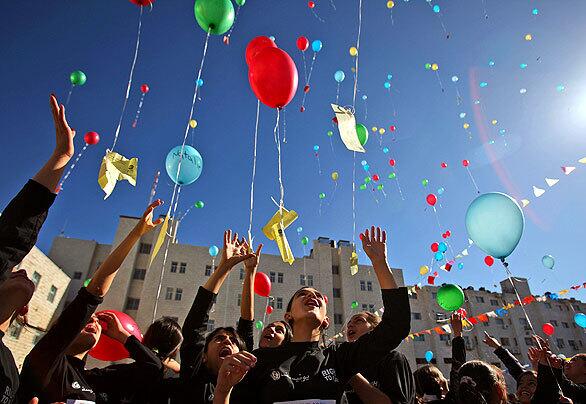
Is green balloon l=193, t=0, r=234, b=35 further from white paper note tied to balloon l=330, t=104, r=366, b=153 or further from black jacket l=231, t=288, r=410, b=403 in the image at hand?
black jacket l=231, t=288, r=410, b=403

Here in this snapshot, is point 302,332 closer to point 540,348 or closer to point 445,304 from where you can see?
point 540,348

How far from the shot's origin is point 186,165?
718cm

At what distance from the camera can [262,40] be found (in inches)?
219

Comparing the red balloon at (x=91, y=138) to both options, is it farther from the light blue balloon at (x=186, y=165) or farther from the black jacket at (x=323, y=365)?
the black jacket at (x=323, y=365)

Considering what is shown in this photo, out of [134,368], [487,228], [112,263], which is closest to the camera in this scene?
[112,263]

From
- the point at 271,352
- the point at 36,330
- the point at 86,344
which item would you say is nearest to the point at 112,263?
the point at 86,344

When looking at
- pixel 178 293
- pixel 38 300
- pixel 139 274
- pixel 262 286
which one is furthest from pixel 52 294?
pixel 262 286

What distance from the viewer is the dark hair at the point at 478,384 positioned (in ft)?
7.49

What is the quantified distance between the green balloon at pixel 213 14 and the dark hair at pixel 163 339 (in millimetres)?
4388

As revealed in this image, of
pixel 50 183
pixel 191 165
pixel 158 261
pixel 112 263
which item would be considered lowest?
pixel 112 263

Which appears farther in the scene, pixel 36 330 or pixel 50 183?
pixel 36 330

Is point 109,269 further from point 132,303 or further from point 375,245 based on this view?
point 132,303

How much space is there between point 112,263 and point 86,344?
60cm

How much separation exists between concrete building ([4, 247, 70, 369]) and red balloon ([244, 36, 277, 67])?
1740cm
